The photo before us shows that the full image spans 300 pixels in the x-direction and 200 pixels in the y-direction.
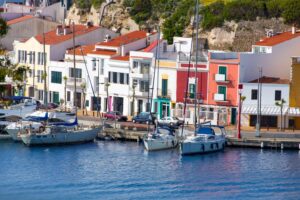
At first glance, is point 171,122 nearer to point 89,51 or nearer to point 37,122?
point 37,122

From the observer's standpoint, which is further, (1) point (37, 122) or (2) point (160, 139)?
(1) point (37, 122)

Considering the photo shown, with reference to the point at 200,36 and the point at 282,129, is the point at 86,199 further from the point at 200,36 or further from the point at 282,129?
the point at 200,36

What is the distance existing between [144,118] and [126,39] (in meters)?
7.39

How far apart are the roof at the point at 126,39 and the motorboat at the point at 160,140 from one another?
10.7m

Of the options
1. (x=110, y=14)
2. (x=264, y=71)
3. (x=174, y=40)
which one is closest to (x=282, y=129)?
(x=264, y=71)

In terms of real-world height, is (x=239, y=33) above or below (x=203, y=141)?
above

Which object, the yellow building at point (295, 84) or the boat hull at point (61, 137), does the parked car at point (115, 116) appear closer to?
the boat hull at point (61, 137)

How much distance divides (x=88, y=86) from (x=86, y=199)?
22.7m

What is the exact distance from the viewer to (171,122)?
71.4 metres

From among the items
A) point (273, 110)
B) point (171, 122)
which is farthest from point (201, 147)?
point (273, 110)

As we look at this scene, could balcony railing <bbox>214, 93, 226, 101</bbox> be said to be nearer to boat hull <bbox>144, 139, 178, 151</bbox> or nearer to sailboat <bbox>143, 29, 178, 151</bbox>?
sailboat <bbox>143, 29, 178, 151</bbox>

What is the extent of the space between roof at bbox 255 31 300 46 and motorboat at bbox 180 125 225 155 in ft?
22.6

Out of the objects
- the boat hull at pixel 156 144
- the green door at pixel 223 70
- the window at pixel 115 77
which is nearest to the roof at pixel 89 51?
the window at pixel 115 77

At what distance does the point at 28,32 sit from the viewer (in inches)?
3494
